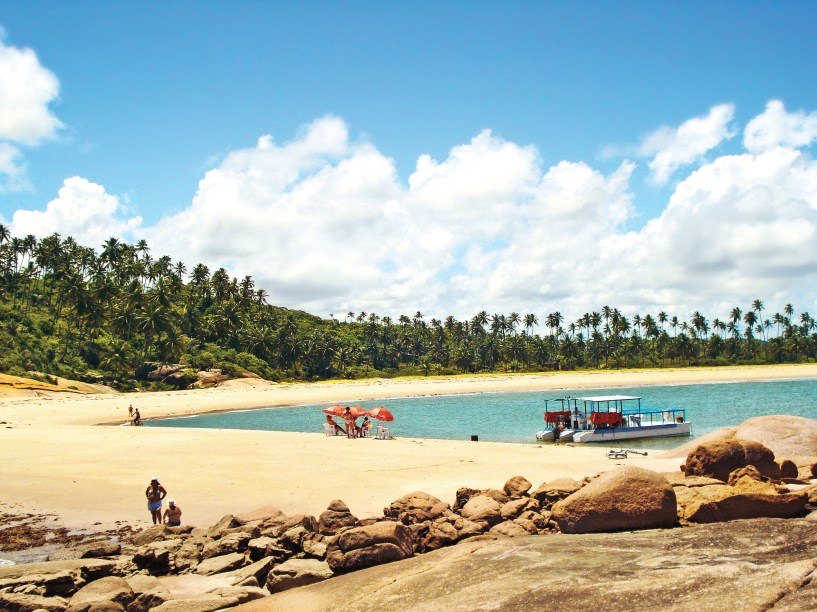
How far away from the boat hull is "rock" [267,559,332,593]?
33.0 metres

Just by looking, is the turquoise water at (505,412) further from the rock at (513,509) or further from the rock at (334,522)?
the rock at (334,522)

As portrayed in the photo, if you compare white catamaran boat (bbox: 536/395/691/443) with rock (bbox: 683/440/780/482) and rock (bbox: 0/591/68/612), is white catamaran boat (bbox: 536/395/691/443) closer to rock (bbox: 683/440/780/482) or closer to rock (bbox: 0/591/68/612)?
rock (bbox: 683/440/780/482)

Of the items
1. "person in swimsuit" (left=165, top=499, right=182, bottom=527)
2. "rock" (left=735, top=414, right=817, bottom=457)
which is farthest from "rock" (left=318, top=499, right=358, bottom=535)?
"rock" (left=735, top=414, right=817, bottom=457)

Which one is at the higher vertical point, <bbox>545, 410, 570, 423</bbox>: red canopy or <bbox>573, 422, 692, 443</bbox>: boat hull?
<bbox>545, 410, 570, 423</bbox>: red canopy

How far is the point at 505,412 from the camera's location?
195 ft

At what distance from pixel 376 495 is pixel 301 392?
220 feet

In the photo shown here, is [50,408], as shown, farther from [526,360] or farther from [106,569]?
[526,360]

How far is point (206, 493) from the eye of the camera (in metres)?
20.3

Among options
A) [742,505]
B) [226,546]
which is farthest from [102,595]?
[742,505]

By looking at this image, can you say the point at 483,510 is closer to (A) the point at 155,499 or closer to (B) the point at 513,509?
(B) the point at 513,509

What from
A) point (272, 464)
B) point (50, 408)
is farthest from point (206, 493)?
point (50, 408)

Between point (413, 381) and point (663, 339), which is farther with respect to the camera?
point (663, 339)

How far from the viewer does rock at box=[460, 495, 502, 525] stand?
13.4 m

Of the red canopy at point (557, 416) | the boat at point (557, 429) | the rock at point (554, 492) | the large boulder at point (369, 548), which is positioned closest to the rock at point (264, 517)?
the large boulder at point (369, 548)
